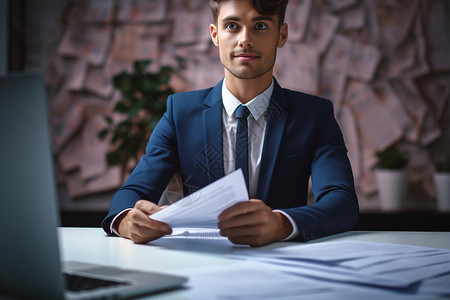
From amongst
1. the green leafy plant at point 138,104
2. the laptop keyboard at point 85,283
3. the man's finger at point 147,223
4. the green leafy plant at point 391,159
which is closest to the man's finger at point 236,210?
the man's finger at point 147,223

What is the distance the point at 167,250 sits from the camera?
80 centimetres

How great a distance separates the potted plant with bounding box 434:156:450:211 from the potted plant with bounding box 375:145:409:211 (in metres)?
0.18

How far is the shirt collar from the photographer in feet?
4.10

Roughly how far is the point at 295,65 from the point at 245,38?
1.93 metres

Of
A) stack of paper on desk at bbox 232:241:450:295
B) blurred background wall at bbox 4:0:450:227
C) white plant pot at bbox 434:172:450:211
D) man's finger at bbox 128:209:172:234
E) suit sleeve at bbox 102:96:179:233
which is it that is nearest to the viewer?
stack of paper on desk at bbox 232:241:450:295

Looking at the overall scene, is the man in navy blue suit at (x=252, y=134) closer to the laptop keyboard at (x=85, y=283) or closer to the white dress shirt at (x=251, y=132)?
the white dress shirt at (x=251, y=132)

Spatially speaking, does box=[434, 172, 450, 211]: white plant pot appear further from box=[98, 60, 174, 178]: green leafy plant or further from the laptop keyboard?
the laptop keyboard

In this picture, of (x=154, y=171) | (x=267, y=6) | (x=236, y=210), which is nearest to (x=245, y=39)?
(x=267, y=6)

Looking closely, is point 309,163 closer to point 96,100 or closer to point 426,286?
point 426,286

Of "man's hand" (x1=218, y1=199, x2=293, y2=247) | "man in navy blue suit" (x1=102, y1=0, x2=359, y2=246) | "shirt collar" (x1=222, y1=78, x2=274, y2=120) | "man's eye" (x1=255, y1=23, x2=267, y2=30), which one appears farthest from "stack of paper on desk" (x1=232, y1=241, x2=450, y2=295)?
"man's eye" (x1=255, y1=23, x2=267, y2=30)

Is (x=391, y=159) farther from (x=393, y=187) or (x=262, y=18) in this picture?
(x=262, y=18)

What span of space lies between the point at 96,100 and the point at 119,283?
2.89 meters

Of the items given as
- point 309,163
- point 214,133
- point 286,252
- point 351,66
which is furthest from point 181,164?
point 351,66

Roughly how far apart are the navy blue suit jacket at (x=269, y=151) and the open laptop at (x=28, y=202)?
67 cm
